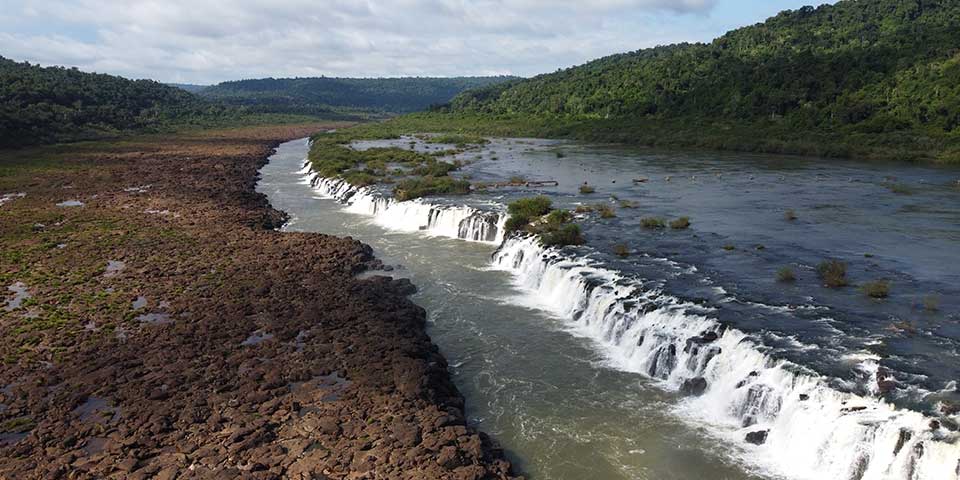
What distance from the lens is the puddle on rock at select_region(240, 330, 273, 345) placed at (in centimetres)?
2326

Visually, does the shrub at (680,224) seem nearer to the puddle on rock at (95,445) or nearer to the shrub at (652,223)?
the shrub at (652,223)

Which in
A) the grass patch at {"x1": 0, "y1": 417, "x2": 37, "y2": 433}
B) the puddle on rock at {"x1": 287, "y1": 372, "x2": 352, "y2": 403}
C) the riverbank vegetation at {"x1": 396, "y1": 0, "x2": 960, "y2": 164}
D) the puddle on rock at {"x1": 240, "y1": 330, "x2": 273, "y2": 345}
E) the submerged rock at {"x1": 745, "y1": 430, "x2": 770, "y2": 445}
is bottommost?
the grass patch at {"x1": 0, "y1": 417, "x2": 37, "y2": 433}

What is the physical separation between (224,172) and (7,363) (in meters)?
52.9

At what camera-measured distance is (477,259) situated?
35.8 m

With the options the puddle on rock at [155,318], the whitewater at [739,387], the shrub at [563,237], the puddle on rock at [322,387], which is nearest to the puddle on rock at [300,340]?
the puddle on rock at [322,387]

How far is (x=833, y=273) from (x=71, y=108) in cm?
15062

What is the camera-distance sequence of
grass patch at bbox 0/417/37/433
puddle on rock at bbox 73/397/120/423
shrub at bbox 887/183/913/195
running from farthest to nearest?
shrub at bbox 887/183/913/195 → puddle on rock at bbox 73/397/120/423 → grass patch at bbox 0/417/37/433

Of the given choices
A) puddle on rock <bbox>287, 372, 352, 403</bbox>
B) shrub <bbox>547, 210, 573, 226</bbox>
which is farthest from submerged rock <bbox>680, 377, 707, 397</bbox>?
shrub <bbox>547, 210, 573, 226</bbox>

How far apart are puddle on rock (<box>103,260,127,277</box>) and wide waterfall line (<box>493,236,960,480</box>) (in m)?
20.0

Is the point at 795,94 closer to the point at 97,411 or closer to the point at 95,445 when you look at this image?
the point at 97,411

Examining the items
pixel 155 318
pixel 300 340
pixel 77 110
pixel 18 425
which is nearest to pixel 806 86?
pixel 300 340

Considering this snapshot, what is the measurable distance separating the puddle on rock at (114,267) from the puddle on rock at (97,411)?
1387cm

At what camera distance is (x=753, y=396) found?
1836 cm

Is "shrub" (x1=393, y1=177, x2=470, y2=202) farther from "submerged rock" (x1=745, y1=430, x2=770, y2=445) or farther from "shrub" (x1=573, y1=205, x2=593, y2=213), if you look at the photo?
"submerged rock" (x1=745, y1=430, x2=770, y2=445)
